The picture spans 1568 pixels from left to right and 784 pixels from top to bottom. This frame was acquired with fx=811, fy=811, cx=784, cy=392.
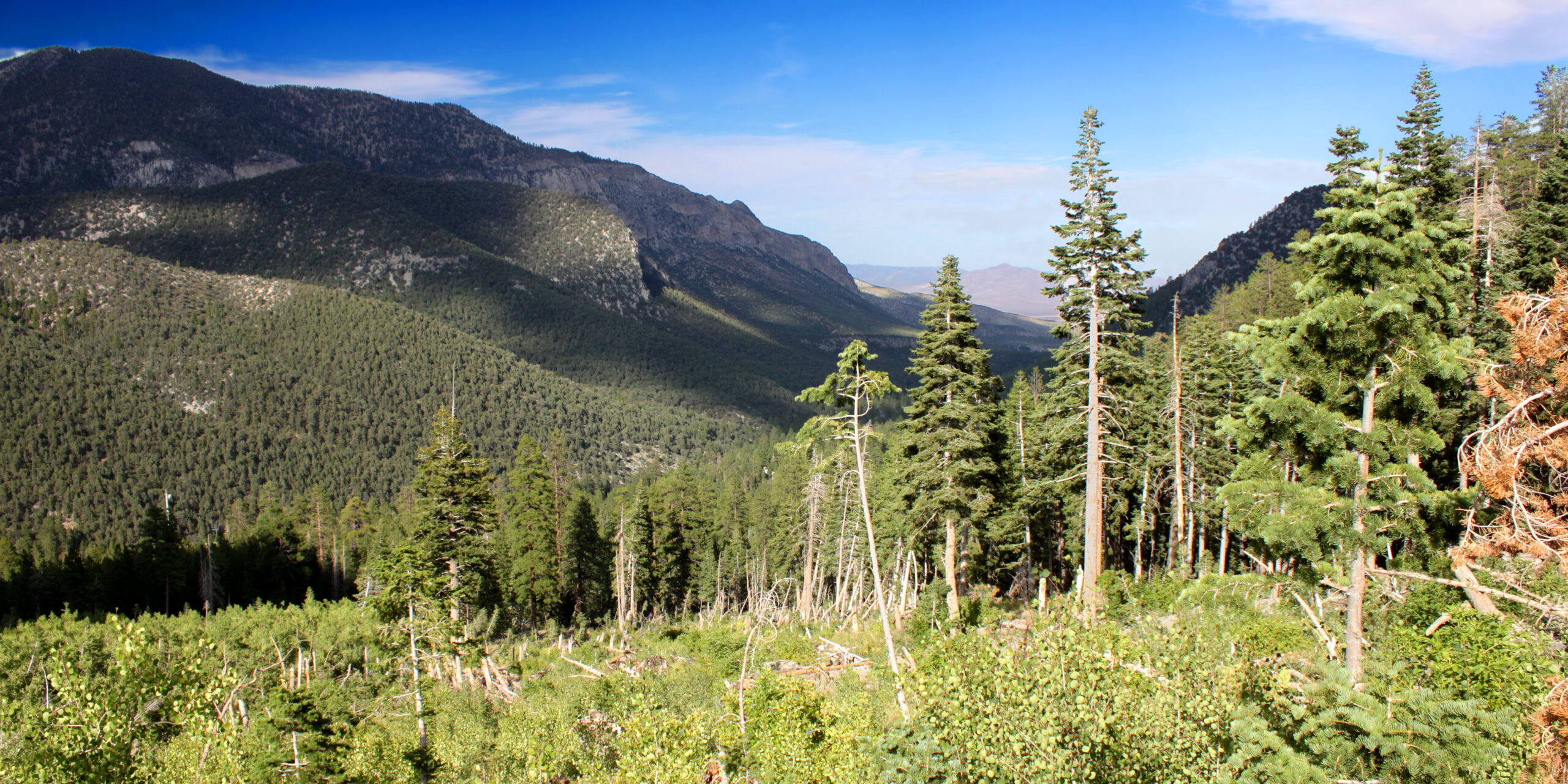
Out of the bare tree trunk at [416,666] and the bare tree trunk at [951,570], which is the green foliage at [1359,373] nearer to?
the bare tree trunk at [951,570]

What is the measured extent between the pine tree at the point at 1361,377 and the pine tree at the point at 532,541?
42.5 meters

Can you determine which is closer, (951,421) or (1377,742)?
(1377,742)

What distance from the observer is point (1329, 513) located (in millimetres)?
11203

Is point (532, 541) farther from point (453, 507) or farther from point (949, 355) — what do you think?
point (949, 355)

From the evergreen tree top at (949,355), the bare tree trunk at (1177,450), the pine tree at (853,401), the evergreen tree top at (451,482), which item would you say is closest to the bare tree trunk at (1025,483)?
the bare tree trunk at (1177,450)

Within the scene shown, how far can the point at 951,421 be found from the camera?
2273 cm

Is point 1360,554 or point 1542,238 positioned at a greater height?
point 1542,238

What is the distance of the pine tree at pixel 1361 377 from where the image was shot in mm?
10820

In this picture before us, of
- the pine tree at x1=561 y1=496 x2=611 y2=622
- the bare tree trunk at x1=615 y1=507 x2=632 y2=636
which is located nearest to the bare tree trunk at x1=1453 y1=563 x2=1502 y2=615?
the pine tree at x1=561 y1=496 x2=611 y2=622

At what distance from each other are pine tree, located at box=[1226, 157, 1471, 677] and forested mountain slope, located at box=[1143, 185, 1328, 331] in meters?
119

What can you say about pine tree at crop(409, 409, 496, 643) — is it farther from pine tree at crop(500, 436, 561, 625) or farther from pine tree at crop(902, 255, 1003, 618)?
pine tree at crop(902, 255, 1003, 618)

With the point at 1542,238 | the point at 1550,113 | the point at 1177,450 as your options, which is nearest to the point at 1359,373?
the point at 1177,450

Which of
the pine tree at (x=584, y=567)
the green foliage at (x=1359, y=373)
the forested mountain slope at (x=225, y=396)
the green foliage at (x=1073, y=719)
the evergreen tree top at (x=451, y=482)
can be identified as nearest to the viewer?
the green foliage at (x=1073, y=719)

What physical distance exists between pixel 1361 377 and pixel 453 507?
27.9 m
